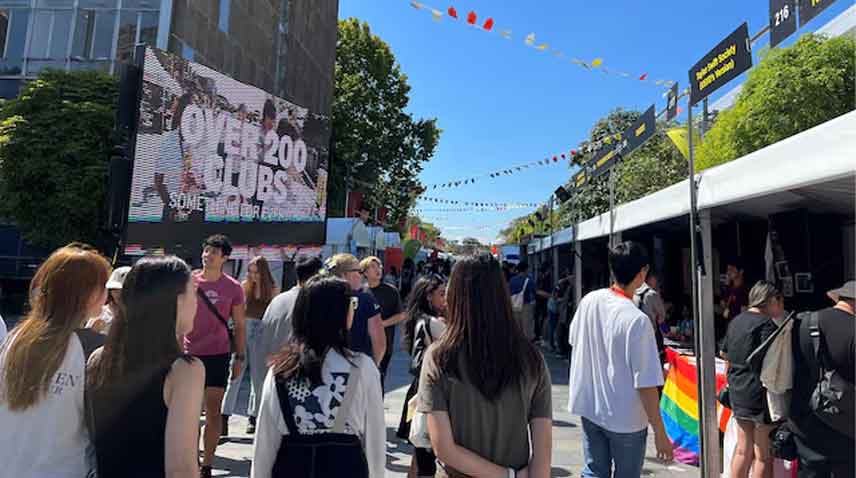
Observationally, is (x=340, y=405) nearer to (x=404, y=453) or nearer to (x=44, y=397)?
(x=44, y=397)

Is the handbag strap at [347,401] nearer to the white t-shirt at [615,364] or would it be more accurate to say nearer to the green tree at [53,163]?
the white t-shirt at [615,364]

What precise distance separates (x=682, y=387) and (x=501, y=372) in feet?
12.5

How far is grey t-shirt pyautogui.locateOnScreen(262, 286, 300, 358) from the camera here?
3518 mm

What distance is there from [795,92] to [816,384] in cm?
1097

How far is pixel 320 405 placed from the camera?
1791 millimetres

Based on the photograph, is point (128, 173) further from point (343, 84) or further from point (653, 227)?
point (343, 84)

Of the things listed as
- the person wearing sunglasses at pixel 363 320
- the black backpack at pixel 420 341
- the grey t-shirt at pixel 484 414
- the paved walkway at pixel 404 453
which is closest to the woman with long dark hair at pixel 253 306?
the paved walkway at pixel 404 453

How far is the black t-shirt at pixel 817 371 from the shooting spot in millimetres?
2500

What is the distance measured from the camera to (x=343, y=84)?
87.7ft

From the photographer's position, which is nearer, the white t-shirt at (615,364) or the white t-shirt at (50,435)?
the white t-shirt at (50,435)

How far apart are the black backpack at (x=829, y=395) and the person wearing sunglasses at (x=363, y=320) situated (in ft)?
8.48

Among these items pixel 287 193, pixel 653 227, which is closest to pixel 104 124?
pixel 287 193

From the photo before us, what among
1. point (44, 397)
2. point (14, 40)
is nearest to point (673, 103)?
point (44, 397)

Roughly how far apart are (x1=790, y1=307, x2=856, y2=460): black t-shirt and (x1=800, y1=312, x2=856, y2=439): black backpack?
2 centimetres
